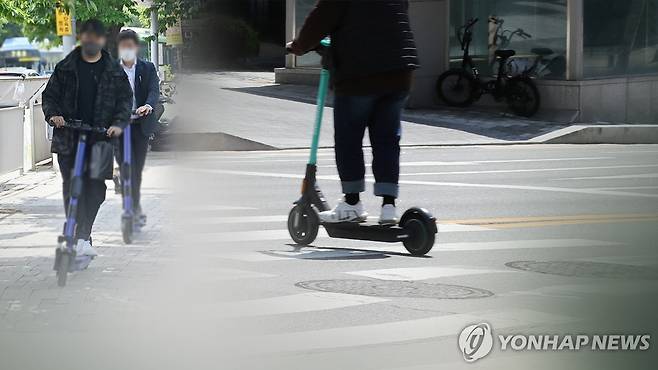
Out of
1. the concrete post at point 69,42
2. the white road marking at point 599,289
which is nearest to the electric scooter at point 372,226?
the concrete post at point 69,42

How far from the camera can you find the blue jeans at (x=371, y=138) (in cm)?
320

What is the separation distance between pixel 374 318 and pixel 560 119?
1740cm

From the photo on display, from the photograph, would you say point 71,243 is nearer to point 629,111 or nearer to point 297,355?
point 297,355

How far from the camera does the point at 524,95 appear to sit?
813 inches

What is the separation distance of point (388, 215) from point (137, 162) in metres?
1.46

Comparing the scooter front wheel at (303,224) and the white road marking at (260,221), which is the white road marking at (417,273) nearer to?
the scooter front wheel at (303,224)

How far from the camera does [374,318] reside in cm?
355

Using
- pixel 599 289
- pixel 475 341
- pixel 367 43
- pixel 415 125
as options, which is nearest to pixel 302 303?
pixel 367 43

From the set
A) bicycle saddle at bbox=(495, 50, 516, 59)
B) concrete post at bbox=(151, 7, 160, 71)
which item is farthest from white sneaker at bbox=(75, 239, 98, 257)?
bicycle saddle at bbox=(495, 50, 516, 59)

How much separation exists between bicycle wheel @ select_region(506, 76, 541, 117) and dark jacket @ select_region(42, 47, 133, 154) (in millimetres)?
17114

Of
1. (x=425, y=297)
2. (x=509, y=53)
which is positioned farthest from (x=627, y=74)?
(x=425, y=297)

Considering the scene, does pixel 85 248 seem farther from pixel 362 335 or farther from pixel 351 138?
pixel 362 335

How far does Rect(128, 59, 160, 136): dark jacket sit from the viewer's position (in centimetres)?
220

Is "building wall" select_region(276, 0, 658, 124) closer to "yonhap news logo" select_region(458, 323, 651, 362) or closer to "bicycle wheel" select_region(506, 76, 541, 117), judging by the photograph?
"bicycle wheel" select_region(506, 76, 541, 117)
